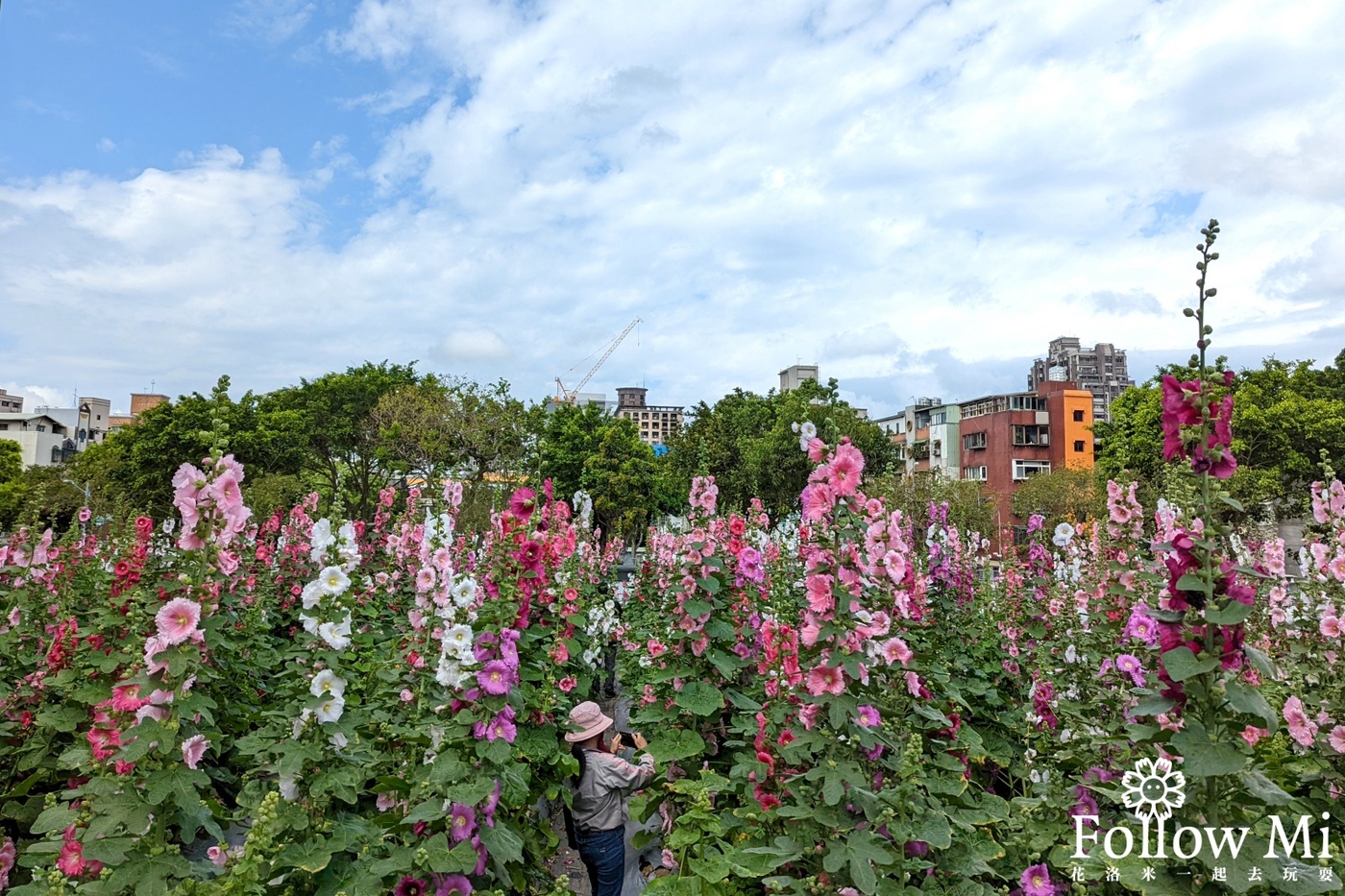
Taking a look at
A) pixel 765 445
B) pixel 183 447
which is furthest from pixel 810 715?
pixel 183 447

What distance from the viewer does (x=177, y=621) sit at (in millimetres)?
3004

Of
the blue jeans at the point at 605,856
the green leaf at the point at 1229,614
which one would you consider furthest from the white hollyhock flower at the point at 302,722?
the green leaf at the point at 1229,614

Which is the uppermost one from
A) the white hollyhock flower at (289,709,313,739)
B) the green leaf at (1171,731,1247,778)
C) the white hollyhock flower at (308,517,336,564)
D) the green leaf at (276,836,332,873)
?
the white hollyhock flower at (308,517,336,564)

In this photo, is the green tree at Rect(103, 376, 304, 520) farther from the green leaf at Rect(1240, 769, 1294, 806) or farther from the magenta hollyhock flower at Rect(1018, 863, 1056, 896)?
the green leaf at Rect(1240, 769, 1294, 806)

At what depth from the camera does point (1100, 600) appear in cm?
490

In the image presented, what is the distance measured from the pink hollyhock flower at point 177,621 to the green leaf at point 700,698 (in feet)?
8.83

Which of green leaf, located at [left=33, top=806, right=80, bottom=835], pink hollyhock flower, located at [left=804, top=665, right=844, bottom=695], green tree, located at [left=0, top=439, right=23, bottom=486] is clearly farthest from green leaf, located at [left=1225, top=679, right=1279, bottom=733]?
green tree, located at [left=0, top=439, right=23, bottom=486]

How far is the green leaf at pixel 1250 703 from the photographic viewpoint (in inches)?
84.7

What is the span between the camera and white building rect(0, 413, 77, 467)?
6962cm

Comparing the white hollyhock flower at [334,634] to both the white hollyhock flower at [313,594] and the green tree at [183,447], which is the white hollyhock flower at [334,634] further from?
the green tree at [183,447]

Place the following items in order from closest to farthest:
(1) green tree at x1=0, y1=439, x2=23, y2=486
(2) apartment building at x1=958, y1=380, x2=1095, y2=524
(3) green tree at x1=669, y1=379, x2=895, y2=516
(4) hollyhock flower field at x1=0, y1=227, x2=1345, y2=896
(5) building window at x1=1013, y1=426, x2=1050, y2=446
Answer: (4) hollyhock flower field at x1=0, y1=227, x2=1345, y2=896, (3) green tree at x1=669, y1=379, x2=895, y2=516, (1) green tree at x1=0, y1=439, x2=23, y2=486, (2) apartment building at x1=958, y1=380, x2=1095, y2=524, (5) building window at x1=1013, y1=426, x2=1050, y2=446

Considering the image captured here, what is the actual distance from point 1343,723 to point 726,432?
34.0 metres

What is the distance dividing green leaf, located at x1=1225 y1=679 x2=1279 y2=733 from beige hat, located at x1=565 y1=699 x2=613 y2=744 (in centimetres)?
380

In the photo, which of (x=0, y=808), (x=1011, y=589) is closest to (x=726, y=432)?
(x=1011, y=589)
